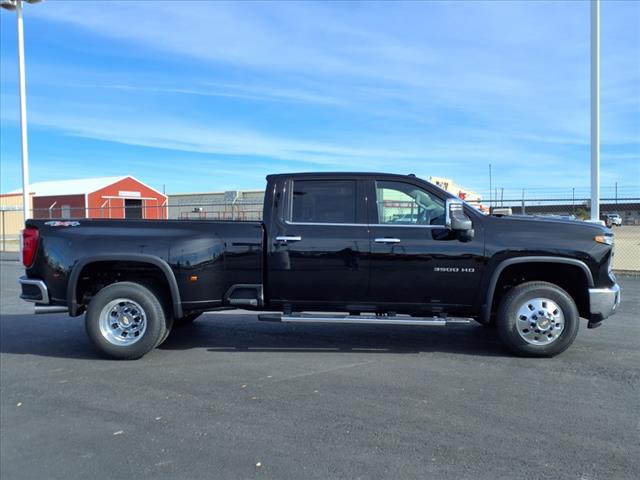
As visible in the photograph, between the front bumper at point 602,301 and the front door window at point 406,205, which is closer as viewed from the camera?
the front bumper at point 602,301

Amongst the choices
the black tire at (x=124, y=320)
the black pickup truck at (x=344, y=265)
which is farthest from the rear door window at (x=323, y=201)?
the black tire at (x=124, y=320)

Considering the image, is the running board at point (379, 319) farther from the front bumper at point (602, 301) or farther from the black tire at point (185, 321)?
the black tire at point (185, 321)

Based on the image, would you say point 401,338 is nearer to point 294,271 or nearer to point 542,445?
point 294,271

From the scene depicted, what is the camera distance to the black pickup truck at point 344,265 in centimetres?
592

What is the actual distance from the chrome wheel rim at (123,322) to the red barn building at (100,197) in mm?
38672

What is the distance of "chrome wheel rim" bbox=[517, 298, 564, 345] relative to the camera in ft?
19.4

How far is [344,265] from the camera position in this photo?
608 centimetres

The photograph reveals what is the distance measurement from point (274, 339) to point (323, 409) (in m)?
2.61

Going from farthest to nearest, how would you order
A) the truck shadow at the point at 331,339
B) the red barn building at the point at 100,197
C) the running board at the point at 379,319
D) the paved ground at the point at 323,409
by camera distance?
the red barn building at the point at 100,197, the truck shadow at the point at 331,339, the running board at the point at 379,319, the paved ground at the point at 323,409

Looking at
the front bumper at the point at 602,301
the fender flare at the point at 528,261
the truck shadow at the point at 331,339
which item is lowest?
the truck shadow at the point at 331,339

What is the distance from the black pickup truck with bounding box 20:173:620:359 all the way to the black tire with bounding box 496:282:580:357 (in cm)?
1

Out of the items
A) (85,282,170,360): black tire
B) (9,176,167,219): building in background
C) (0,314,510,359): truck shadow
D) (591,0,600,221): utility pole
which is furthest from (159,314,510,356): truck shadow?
(9,176,167,219): building in background

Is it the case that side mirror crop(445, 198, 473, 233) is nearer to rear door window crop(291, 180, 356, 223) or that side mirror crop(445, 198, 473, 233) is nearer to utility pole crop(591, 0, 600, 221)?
rear door window crop(291, 180, 356, 223)

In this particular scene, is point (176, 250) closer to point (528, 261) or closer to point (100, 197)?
point (528, 261)
